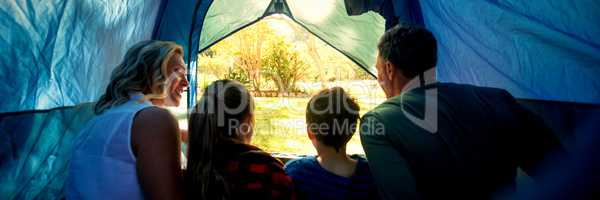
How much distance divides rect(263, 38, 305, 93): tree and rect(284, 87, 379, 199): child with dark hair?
217 inches

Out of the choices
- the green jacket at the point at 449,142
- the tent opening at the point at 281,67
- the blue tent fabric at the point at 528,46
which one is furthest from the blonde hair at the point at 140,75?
the tent opening at the point at 281,67

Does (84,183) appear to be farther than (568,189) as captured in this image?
Yes

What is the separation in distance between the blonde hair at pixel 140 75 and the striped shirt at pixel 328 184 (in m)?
0.50

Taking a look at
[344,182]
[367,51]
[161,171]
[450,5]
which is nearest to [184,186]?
[161,171]

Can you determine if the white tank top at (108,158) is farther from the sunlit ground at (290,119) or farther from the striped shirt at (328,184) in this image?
the sunlit ground at (290,119)

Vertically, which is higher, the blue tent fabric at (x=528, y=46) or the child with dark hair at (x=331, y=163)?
the blue tent fabric at (x=528, y=46)

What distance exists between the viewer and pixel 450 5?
1.81 m

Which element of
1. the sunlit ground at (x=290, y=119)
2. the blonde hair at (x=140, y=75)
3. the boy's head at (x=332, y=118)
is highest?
the blonde hair at (x=140, y=75)

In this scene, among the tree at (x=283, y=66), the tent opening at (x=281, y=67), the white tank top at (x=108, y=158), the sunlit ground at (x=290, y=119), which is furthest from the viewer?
the tree at (x=283, y=66)

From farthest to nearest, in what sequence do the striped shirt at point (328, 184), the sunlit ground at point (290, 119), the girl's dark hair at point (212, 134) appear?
1. the sunlit ground at point (290, 119)
2. the striped shirt at point (328, 184)
3. the girl's dark hair at point (212, 134)

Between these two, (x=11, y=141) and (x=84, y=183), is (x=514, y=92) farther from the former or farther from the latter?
(x=11, y=141)

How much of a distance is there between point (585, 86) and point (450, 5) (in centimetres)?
82

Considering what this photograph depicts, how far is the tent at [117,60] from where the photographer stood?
3.60 ft

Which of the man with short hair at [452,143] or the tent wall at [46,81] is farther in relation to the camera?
the tent wall at [46,81]
